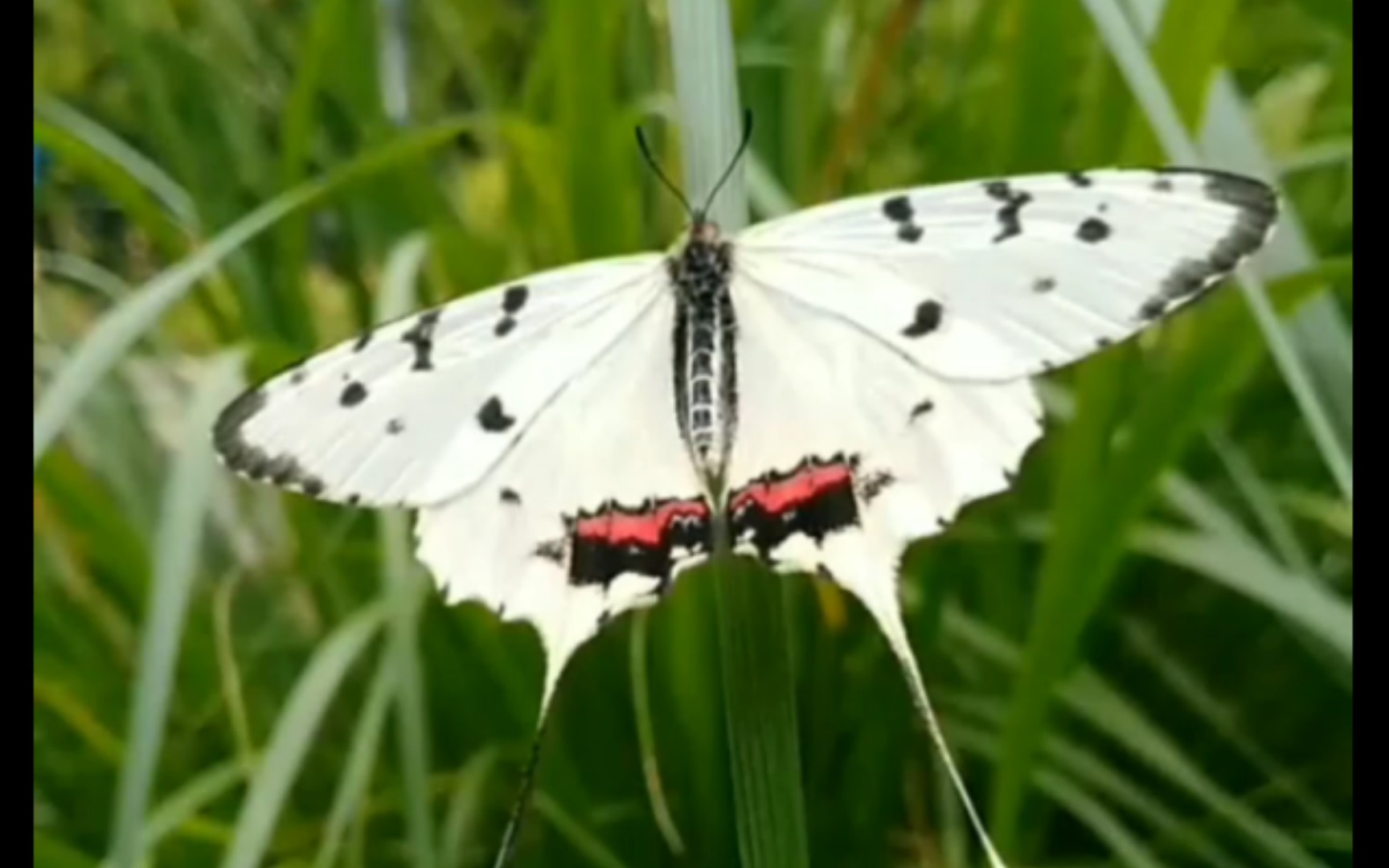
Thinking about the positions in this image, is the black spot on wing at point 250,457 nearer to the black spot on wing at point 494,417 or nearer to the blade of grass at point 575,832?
the black spot on wing at point 494,417

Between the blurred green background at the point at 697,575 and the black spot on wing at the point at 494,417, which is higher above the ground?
the blurred green background at the point at 697,575

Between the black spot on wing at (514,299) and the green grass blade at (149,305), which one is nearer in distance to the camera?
the black spot on wing at (514,299)

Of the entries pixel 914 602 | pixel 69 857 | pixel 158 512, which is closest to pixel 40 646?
pixel 158 512

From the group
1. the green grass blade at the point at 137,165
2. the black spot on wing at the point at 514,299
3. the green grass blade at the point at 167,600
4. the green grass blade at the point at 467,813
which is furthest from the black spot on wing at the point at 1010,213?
the green grass blade at the point at 137,165

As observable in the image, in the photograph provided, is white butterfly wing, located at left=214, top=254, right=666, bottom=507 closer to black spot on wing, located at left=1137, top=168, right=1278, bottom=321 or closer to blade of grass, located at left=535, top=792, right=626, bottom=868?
black spot on wing, located at left=1137, top=168, right=1278, bottom=321

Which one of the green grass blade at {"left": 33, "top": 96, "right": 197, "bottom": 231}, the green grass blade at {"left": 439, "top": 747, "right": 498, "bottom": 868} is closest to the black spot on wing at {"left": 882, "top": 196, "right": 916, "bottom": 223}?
the green grass blade at {"left": 439, "top": 747, "right": 498, "bottom": 868}
